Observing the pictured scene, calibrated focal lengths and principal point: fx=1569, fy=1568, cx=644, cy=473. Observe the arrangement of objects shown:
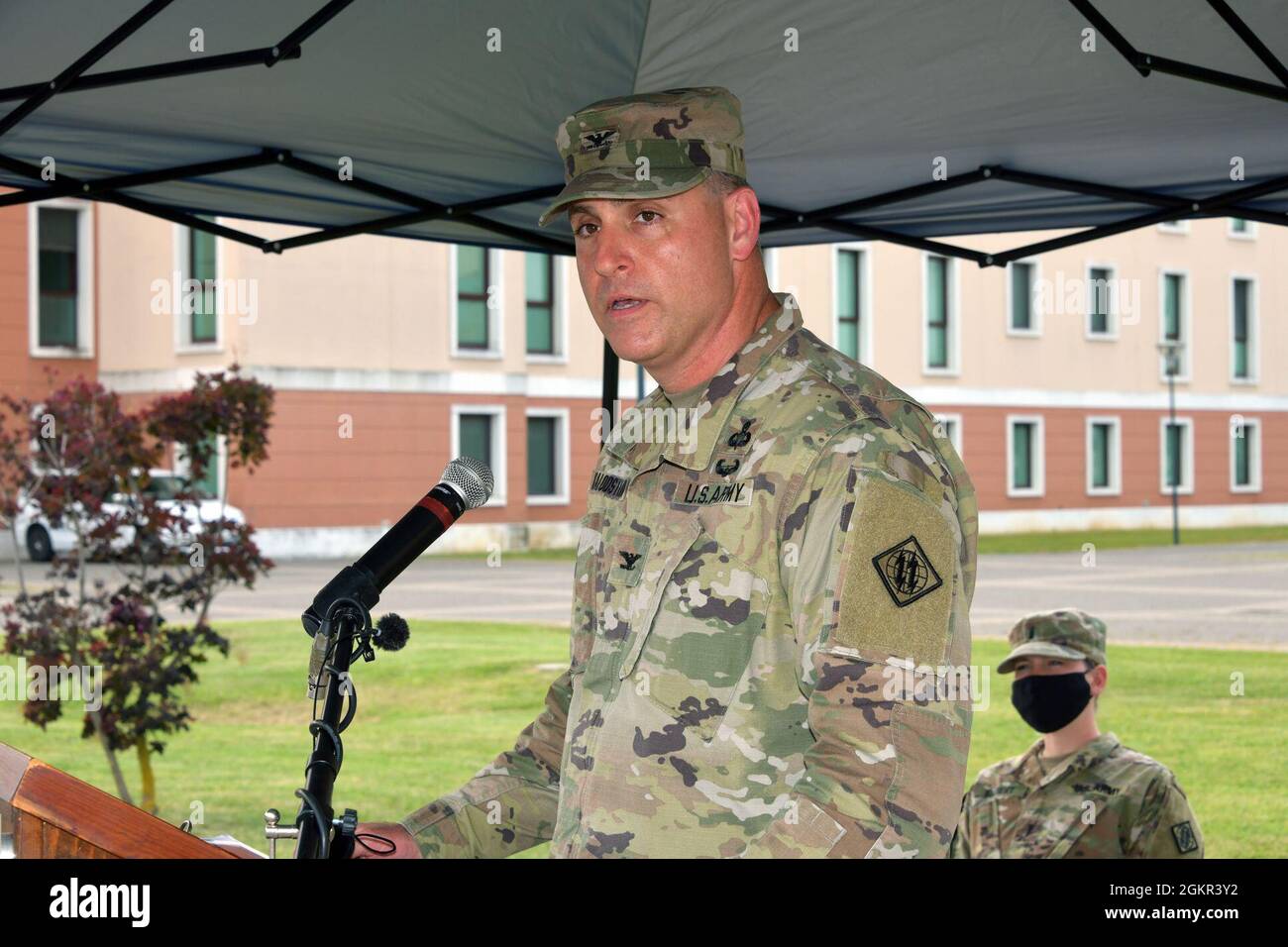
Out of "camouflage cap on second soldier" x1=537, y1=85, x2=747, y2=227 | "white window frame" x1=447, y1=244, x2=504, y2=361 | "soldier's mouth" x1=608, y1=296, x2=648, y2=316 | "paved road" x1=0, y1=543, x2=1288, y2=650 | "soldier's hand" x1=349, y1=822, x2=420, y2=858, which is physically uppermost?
"white window frame" x1=447, y1=244, x2=504, y2=361

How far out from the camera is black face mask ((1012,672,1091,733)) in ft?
16.9

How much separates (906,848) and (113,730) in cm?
725

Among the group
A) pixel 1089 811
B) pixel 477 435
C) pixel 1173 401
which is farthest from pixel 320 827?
pixel 1173 401

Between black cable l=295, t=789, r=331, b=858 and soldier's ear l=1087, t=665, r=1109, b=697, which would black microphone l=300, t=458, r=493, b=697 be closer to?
black cable l=295, t=789, r=331, b=858

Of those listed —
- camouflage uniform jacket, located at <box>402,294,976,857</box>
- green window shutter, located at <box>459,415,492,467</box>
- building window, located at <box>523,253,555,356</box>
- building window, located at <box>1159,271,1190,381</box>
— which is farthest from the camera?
building window, located at <box>1159,271,1190,381</box>

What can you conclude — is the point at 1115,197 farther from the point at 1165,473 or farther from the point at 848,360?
the point at 1165,473

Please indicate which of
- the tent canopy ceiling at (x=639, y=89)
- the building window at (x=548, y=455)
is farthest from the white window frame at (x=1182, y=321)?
the tent canopy ceiling at (x=639, y=89)

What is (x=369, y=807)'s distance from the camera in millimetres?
8969

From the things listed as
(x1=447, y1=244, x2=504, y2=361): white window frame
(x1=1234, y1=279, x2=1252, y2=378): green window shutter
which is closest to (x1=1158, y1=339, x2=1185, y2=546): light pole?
(x1=1234, y1=279, x2=1252, y2=378): green window shutter

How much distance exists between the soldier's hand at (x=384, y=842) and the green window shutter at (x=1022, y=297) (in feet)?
129

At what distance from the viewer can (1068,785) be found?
502 centimetres

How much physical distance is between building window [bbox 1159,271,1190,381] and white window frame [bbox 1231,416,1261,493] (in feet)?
10.3

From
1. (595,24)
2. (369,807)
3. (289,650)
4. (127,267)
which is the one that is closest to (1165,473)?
(127,267)

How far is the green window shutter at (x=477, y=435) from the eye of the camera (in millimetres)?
33656
